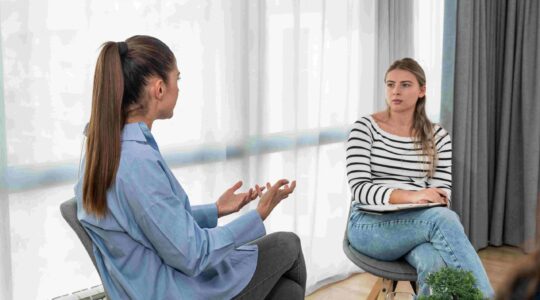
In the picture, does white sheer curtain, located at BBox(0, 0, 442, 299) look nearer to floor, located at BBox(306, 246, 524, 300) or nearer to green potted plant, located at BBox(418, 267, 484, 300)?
floor, located at BBox(306, 246, 524, 300)

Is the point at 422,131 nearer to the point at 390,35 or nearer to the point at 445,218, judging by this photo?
the point at 445,218

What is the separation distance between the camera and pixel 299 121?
3014 millimetres

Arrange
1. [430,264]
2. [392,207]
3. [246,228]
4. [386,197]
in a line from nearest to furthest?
[246,228] → [430,264] → [392,207] → [386,197]

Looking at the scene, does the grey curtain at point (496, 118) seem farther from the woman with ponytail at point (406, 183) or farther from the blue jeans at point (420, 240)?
the blue jeans at point (420, 240)

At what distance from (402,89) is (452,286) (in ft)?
4.41

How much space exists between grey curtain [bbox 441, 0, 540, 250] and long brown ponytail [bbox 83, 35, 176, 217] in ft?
8.02

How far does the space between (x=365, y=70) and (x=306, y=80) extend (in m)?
0.47

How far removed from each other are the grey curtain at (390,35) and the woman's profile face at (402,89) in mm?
660

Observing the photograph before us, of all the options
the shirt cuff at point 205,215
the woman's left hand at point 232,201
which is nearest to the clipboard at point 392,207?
the woman's left hand at point 232,201

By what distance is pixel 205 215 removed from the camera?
6.39 ft

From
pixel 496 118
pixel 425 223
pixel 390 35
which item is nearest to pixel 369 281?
pixel 425 223

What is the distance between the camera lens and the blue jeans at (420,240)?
7.28 feet

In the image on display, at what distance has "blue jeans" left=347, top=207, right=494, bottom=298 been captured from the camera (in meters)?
2.22

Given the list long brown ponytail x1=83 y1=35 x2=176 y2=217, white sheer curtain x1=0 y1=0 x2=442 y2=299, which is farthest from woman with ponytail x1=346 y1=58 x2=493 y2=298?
long brown ponytail x1=83 y1=35 x2=176 y2=217
